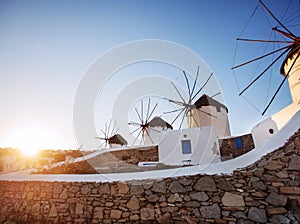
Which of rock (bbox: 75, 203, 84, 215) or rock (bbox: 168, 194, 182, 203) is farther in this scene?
rock (bbox: 75, 203, 84, 215)

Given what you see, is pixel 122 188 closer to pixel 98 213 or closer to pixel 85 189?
pixel 98 213

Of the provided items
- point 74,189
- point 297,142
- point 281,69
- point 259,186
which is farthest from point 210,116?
point 74,189

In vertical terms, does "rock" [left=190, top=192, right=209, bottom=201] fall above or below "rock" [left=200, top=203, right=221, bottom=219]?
above

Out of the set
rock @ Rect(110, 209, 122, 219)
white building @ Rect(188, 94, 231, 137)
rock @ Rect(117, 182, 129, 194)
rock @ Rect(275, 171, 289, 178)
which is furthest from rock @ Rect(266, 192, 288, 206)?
white building @ Rect(188, 94, 231, 137)

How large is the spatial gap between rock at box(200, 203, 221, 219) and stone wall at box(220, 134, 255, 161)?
417 inches

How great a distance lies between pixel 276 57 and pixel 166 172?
220 inches

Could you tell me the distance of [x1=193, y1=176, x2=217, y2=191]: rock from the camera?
4762mm

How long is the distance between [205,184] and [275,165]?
5.92 ft

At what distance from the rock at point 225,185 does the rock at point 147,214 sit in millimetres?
1877

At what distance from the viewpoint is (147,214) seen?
15.8 ft

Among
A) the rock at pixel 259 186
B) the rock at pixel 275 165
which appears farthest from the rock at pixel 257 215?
the rock at pixel 275 165

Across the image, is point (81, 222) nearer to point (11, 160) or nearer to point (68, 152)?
point (11, 160)

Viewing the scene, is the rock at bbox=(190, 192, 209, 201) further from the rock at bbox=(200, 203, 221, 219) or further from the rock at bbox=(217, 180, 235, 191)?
the rock at bbox=(217, 180, 235, 191)

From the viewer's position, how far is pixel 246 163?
518cm
